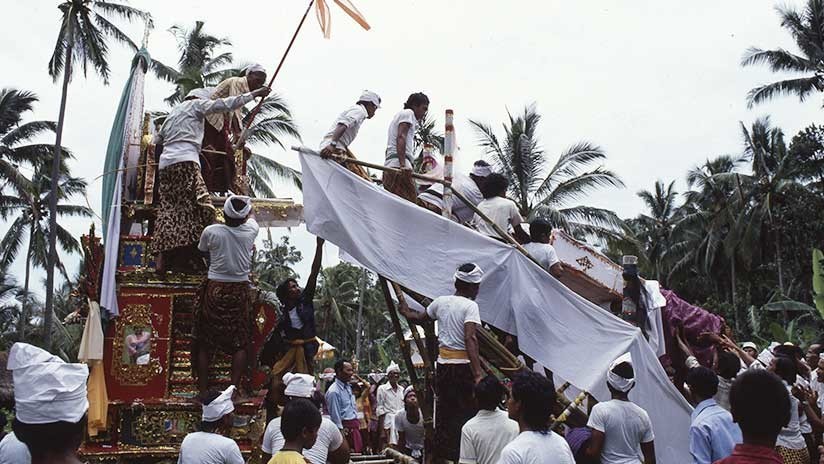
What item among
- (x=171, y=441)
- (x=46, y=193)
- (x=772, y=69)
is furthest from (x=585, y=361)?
(x=46, y=193)

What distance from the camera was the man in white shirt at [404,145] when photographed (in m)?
9.10

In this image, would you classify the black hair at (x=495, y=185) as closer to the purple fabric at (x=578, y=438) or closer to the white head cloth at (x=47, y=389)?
the purple fabric at (x=578, y=438)

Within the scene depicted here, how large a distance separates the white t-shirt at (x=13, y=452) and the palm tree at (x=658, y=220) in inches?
1957

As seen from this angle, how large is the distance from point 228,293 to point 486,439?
4035 mm

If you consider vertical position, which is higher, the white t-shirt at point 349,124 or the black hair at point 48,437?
the white t-shirt at point 349,124

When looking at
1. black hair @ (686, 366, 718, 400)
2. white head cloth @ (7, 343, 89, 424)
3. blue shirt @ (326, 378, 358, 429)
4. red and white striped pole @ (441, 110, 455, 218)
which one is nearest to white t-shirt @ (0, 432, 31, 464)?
white head cloth @ (7, 343, 89, 424)

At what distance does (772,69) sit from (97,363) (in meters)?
36.3

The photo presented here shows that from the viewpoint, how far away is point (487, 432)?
18.1ft

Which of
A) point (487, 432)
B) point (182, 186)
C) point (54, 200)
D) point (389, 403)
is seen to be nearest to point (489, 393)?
point (487, 432)

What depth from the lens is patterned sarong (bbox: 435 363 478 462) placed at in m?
7.21

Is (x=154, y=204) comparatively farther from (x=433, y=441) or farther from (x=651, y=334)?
(x=651, y=334)

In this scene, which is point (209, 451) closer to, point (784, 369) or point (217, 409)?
point (217, 409)

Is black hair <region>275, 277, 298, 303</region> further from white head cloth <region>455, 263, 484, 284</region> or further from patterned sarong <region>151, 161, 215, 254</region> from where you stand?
white head cloth <region>455, 263, 484, 284</region>

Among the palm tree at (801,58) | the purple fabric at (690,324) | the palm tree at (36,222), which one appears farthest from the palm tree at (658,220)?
the purple fabric at (690,324)
